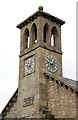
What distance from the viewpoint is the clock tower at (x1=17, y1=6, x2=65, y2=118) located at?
2962 cm

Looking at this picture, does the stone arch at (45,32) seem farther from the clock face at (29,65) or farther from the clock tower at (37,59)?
the clock face at (29,65)

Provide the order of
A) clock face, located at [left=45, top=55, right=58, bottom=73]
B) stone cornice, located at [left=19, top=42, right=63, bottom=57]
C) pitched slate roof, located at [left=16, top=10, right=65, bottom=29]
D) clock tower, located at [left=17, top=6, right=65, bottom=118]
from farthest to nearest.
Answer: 1. pitched slate roof, located at [left=16, top=10, right=65, bottom=29]
2. stone cornice, located at [left=19, top=42, right=63, bottom=57]
3. clock face, located at [left=45, top=55, right=58, bottom=73]
4. clock tower, located at [left=17, top=6, right=65, bottom=118]

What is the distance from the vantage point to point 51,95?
1148 inches

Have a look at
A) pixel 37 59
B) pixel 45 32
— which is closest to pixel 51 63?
pixel 37 59

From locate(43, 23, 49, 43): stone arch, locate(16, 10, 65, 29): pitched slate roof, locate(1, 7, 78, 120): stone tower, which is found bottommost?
locate(1, 7, 78, 120): stone tower

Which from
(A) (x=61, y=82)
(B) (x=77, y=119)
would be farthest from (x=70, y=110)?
(A) (x=61, y=82)

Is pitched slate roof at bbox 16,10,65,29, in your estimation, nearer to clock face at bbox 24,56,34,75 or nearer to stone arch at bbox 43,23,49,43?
stone arch at bbox 43,23,49,43

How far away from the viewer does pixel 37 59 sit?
30.8 m

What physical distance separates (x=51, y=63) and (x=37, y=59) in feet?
5.25

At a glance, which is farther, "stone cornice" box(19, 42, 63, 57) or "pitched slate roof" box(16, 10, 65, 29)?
"pitched slate roof" box(16, 10, 65, 29)

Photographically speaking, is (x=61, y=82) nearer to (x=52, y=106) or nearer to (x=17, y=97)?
(x=52, y=106)

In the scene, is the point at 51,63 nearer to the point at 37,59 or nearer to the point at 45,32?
the point at 37,59

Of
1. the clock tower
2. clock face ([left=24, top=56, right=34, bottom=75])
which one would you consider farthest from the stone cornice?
clock face ([left=24, top=56, right=34, bottom=75])

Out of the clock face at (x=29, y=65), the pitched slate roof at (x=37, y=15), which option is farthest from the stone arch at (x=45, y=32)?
the clock face at (x=29, y=65)
